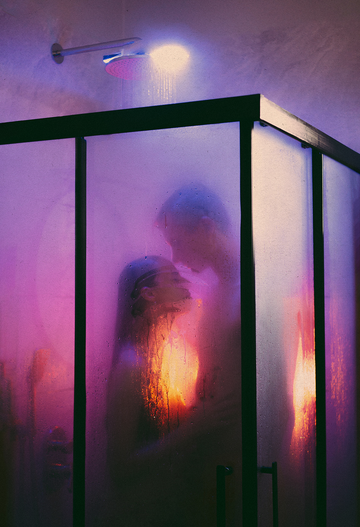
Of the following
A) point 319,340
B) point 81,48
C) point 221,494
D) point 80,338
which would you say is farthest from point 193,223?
point 81,48

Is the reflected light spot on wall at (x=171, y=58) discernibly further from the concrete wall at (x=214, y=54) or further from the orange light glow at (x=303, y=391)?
the orange light glow at (x=303, y=391)

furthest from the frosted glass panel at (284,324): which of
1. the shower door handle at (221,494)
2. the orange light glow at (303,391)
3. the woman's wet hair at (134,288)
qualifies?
the woman's wet hair at (134,288)

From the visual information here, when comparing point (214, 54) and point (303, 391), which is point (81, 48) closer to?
point (214, 54)

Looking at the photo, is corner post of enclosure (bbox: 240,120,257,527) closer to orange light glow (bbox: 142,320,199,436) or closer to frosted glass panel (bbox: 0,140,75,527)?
orange light glow (bbox: 142,320,199,436)

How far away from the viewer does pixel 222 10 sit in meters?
2.62

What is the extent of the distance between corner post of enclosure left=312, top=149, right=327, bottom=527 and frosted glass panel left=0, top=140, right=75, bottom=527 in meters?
0.95

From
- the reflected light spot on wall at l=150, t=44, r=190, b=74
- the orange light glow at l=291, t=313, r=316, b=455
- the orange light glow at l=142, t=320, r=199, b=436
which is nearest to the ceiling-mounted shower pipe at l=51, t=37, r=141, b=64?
the reflected light spot on wall at l=150, t=44, r=190, b=74

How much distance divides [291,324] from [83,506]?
99cm

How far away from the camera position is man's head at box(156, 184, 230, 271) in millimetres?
1492

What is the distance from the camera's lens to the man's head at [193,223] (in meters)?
1.49

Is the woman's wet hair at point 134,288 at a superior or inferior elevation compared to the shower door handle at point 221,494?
superior

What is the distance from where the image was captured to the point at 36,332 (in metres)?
1.74

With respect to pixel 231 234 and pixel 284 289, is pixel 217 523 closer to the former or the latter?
pixel 284 289

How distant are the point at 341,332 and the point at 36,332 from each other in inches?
51.9
